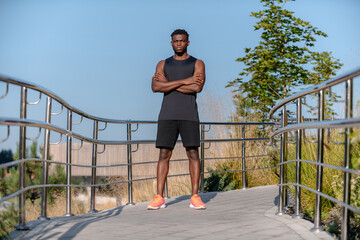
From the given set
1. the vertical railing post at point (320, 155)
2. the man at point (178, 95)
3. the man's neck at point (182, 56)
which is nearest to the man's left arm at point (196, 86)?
the man at point (178, 95)

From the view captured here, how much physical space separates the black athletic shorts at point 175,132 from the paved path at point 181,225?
2.44 feet

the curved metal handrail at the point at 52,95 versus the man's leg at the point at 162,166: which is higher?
the curved metal handrail at the point at 52,95

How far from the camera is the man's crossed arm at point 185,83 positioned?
609 centimetres

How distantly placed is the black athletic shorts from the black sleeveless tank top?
0.06 m

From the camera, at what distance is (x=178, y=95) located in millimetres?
6203

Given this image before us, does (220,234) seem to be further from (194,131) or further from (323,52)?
Answer: (323,52)

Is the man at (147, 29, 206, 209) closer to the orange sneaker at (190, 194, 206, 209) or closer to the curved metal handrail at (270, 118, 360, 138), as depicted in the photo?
the orange sneaker at (190, 194, 206, 209)

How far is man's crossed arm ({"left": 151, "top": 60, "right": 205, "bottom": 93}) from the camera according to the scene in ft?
Answer: 20.0

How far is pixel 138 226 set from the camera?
5.02 m

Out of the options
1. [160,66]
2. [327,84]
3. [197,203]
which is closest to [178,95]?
[160,66]

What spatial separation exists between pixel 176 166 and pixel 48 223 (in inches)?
268

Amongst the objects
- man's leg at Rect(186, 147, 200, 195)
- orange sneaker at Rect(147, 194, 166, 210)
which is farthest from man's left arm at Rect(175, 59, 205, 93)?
orange sneaker at Rect(147, 194, 166, 210)

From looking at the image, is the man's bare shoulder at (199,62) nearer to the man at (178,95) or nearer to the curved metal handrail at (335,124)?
the man at (178,95)

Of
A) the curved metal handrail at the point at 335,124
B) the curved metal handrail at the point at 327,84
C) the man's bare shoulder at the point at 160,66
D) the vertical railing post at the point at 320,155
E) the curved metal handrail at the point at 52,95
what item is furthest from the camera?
the man's bare shoulder at the point at 160,66
